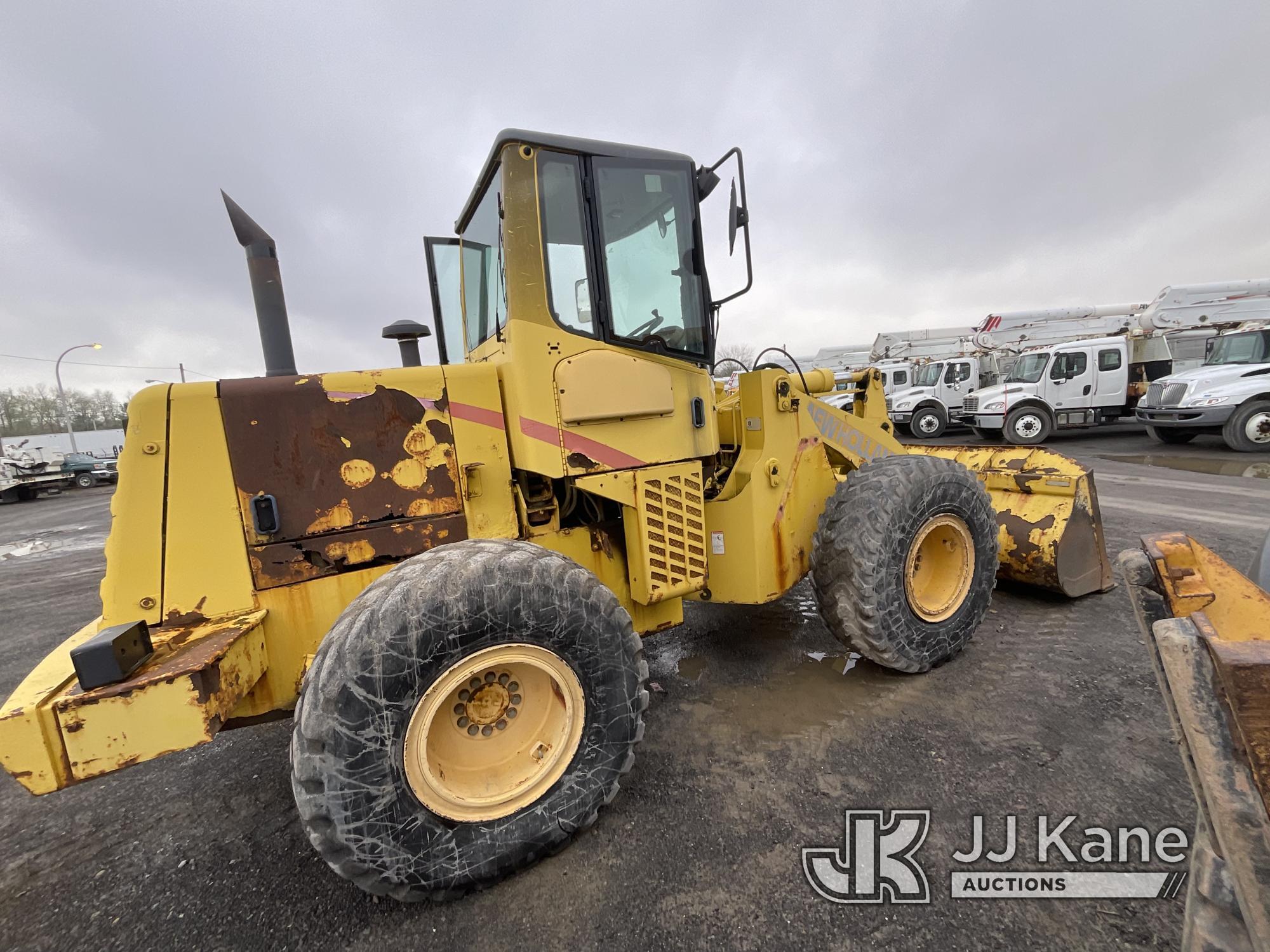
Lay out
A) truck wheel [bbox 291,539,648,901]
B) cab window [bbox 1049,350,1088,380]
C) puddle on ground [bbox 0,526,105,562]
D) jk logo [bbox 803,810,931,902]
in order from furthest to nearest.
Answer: cab window [bbox 1049,350,1088,380] < puddle on ground [bbox 0,526,105,562] < jk logo [bbox 803,810,931,902] < truck wheel [bbox 291,539,648,901]

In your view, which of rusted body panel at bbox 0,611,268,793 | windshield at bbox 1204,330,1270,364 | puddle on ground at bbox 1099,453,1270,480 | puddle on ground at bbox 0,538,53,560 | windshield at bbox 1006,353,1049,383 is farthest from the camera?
windshield at bbox 1006,353,1049,383

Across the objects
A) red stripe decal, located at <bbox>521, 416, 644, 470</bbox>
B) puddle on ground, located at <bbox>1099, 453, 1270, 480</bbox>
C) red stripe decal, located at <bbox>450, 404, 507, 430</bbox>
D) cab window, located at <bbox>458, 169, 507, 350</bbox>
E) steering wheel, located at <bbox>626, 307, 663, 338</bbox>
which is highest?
cab window, located at <bbox>458, 169, 507, 350</bbox>

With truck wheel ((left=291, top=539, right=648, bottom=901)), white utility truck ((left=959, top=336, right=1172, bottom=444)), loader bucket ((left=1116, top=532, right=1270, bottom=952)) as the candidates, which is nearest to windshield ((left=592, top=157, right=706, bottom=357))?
truck wheel ((left=291, top=539, right=648, bottom=901))

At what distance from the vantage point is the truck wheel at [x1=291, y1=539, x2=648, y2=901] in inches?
69.3

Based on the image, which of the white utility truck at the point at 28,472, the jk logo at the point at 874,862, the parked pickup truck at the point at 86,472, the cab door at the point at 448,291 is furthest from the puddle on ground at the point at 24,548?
the parked pickup truck at the point at 86,472

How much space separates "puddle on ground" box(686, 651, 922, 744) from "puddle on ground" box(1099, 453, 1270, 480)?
10.0 meters

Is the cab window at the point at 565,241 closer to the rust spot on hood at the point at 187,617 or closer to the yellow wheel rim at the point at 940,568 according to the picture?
the rust spot on hood at the point at 187,617

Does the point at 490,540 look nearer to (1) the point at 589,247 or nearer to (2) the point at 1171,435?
(1) the point at 589,247

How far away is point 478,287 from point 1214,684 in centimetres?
313

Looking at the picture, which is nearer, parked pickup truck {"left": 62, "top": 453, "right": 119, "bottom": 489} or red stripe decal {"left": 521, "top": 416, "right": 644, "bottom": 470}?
red stripe decal {"left": 521, "top": 416, "right": 644, "bottom": 470}

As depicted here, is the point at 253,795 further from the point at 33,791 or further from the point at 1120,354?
the point at 1120,354

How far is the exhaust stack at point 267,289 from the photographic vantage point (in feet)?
8.23

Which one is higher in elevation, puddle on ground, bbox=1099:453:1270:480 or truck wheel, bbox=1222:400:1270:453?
truck wheel, bbox=1222:400:1270:453

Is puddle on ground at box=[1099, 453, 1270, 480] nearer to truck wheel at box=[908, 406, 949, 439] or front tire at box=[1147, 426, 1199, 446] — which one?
front tire at box=[1147, 426, 1199, 446]
